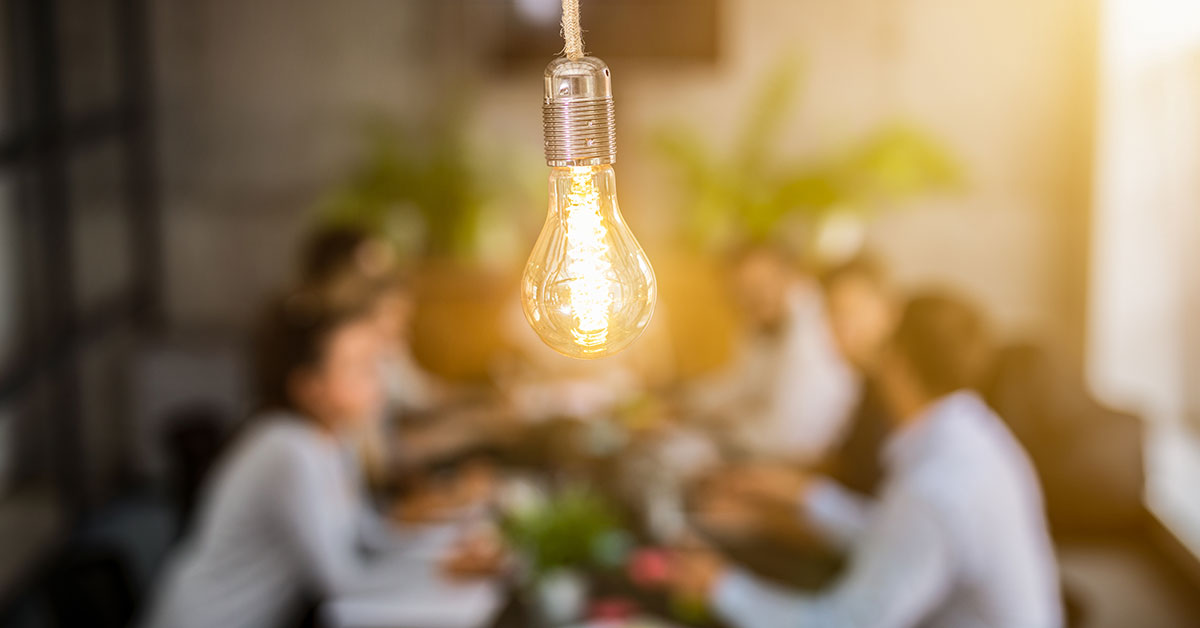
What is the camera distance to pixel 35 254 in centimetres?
464

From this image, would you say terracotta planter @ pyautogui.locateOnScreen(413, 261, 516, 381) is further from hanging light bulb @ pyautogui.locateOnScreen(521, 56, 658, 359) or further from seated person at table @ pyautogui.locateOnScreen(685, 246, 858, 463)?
hanging light bulb @ pyautogui.locateOnScreen(521, 56, 658, 359)

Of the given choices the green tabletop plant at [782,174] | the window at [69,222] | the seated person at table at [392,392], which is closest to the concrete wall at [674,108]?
the green tabletop plant at [782,174]

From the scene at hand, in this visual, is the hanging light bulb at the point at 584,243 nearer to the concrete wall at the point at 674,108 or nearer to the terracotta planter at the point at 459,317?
the terracotta planter at the point at 459,317

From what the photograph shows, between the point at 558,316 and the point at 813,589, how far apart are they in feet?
5.42

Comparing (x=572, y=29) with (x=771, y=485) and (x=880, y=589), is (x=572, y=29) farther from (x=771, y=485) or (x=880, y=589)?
(x=771, y=485)

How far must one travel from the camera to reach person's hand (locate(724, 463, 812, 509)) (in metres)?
3.31

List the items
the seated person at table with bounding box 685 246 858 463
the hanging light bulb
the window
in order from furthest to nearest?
the window, the seated person at table with bounding box 685 246 858 463, the hanging light bulb

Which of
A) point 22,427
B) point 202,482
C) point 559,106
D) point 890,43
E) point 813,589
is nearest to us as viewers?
point 559,106

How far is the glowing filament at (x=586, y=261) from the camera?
1.35 m

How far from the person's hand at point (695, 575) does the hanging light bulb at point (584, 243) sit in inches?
54.6

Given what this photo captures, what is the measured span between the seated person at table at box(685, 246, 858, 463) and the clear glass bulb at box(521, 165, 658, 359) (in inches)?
98.8

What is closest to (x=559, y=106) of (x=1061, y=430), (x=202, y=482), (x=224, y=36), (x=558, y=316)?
(x=558, y=316)

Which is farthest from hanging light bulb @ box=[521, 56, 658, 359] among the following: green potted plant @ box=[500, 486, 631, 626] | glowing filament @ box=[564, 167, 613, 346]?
green potted plant @ box=[500, 486, 631, 626]

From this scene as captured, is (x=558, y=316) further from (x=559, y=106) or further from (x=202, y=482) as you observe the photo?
(x=202, y=482)
